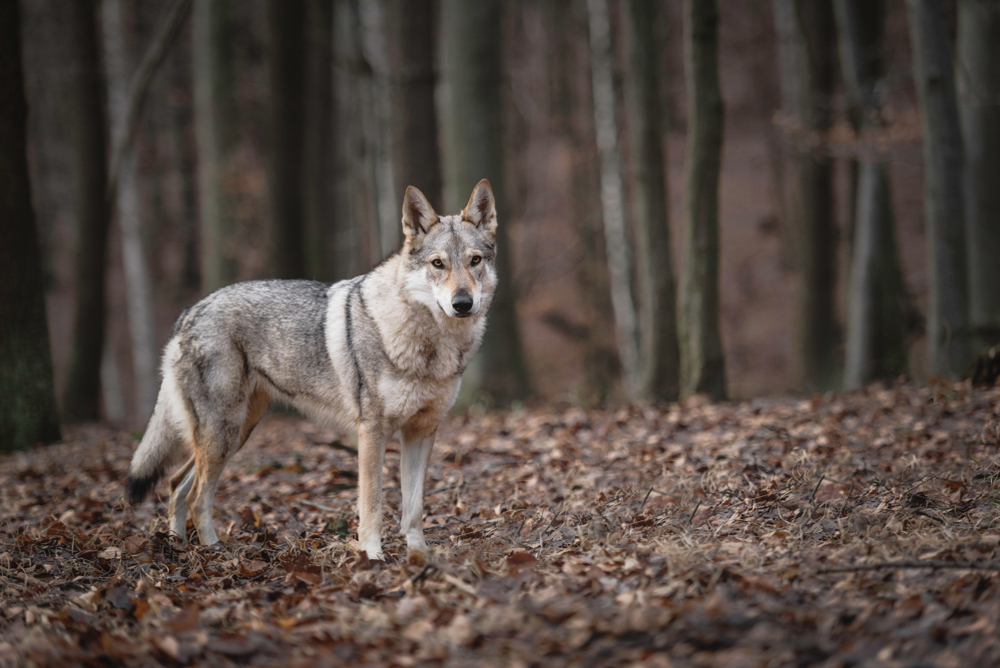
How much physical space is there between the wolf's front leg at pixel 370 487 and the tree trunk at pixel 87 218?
31.6ft

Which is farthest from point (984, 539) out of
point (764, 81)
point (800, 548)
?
point (764, 81)

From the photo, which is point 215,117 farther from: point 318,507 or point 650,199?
point 318,507

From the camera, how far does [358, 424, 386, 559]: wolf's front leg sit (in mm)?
4488

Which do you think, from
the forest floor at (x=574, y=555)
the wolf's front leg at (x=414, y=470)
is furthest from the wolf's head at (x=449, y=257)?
the forest floor at (x=574, y=555)

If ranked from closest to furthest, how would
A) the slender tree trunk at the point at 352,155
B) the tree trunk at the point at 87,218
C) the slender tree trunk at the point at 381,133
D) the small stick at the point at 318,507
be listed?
the small stick at the point at 318,507 → the tree trunk at the point at 87,218 → the slender tree trunk at the point at 381,133 → the slender tree trunk at the point at 352,155

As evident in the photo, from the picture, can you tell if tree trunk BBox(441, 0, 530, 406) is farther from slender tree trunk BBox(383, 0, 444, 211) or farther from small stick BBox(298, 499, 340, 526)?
small stick BBox(298, 499, 340, 526)

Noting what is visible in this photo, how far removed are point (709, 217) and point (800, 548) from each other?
584 centimetres

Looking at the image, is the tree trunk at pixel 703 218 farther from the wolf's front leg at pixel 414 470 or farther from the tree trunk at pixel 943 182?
the wolf's front leg at pixel 414 470

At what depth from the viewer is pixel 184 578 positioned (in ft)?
13.5

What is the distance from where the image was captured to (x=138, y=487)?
4.91m

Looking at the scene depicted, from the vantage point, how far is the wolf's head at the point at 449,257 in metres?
4.39

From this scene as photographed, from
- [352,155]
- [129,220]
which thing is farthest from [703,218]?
[352,155]

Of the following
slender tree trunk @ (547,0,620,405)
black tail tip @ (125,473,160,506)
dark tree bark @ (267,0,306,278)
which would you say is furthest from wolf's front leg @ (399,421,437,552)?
slender tree trunk @ (547,0,620,405)

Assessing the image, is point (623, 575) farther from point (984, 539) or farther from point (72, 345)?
point (72, 345)
